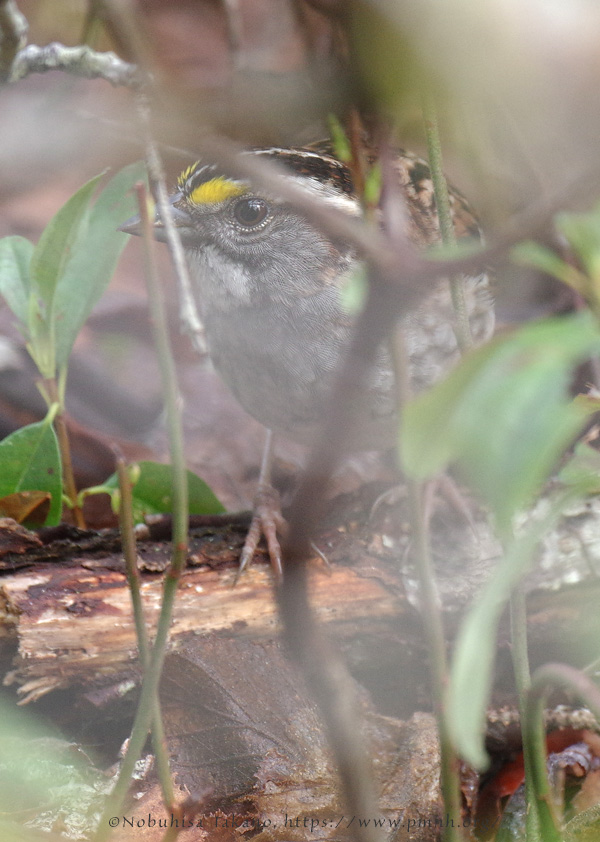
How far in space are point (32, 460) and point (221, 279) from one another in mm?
898

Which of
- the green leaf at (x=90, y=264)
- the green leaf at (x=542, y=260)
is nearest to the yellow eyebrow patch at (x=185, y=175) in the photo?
the green leaf at (x=90, y=264)

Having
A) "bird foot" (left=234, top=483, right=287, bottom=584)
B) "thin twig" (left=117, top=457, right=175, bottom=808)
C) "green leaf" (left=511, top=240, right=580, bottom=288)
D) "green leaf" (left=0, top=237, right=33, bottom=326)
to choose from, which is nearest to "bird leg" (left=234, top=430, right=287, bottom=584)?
"bird foot" (left=234, top=483, right=287, bottom=584)

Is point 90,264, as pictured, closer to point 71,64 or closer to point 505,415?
point 71,64

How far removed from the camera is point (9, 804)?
158 centimetres

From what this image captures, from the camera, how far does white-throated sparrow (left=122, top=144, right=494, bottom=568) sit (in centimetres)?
259

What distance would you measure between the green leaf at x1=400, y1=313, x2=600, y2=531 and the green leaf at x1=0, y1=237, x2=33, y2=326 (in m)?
1.86

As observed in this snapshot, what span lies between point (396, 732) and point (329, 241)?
1482mm

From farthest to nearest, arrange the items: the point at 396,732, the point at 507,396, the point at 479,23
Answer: the point at 396,732
the point at 479,23
the point at 507,396

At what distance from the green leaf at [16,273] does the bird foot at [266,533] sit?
86 centimetres

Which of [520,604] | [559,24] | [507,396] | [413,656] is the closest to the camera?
[507,396]

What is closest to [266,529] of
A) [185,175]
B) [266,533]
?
[266,533]

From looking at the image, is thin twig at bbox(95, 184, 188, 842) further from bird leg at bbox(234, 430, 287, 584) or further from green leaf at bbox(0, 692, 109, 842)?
bird leg at bbox(234, 430, 287, 584)

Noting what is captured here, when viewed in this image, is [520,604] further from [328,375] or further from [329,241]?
[329,241]

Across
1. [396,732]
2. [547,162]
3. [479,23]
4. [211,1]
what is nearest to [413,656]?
[396,732]
